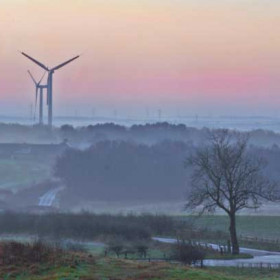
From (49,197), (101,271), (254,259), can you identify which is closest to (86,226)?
(254,259)

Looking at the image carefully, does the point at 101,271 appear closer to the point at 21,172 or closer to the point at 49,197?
the point at 49,197

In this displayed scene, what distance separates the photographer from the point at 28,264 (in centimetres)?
2939

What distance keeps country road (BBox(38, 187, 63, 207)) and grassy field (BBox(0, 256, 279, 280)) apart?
62.2m

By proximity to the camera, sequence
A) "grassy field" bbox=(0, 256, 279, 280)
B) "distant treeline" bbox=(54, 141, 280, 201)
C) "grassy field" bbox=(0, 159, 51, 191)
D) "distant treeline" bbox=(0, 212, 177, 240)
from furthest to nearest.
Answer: "grassy field" bbox=(0, 159, 51, 191) < "distant treeline" bbox=(54, 141, 280, 201) < "distant treeline" bbox=(0, 212, 177, 240) < "grassy field" bbox=(0, 256, 279, 280)

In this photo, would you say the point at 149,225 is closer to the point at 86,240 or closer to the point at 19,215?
the point at 86,240

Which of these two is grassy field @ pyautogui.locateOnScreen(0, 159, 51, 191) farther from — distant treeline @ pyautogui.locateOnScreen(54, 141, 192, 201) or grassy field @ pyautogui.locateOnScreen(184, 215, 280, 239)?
grassy field @ pyautogui.locateOnScreen(184, 215, 280, 239)

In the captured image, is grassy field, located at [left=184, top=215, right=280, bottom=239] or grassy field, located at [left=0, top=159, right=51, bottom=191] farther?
grassy field, located at [left=0, top=159, right=51, bottom=191]

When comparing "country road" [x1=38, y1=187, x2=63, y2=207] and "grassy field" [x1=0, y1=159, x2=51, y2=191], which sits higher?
"grassy field" [x1=0, y1=159, x2=51, y2=191]

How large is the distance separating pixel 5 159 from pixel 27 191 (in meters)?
42.4

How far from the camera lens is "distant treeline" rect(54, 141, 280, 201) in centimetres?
11512

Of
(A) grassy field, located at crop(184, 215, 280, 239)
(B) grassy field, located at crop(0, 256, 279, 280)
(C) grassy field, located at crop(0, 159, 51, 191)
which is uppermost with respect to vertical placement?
(C) grassy field, located at crop(0, 159, 51, 191)

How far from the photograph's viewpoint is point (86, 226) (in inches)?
2388

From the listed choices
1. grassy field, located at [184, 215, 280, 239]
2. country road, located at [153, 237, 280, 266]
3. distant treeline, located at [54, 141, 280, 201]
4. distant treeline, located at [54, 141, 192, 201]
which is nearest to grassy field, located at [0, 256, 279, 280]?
country road, located at [153, 237, 280, 266]

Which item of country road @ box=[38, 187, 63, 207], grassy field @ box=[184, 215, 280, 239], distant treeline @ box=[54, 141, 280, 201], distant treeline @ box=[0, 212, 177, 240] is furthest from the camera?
distant treeline @ box=[54, 141, 280, 201]
